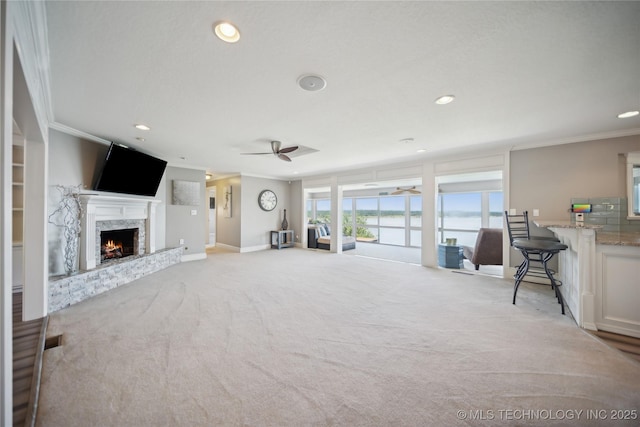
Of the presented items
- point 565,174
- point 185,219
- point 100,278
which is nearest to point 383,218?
point 565,174

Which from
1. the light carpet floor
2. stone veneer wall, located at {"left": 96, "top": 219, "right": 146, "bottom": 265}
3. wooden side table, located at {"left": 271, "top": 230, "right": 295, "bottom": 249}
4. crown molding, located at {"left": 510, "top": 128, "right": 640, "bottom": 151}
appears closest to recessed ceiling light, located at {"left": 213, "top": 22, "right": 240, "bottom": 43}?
the light carpet floor

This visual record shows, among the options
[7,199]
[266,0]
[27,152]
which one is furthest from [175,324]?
[266,0]

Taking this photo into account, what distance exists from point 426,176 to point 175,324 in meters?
5.09

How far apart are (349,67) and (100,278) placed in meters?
4.32

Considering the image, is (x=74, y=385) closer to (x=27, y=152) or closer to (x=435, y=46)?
(x=27, y=152)

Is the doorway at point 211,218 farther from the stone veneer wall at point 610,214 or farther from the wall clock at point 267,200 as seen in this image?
the stone veneer wall at point 610,214

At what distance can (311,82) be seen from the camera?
209cm

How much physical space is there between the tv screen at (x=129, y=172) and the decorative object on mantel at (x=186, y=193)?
0.95m

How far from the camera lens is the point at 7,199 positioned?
79 centimetres

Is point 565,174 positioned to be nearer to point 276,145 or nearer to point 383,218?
point 276,145

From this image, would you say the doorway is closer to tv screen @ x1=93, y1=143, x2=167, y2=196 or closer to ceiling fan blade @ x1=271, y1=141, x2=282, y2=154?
tv screen @ x1=93, y1=143, x2=167, y2=196

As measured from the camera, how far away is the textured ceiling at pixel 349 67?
1410mm

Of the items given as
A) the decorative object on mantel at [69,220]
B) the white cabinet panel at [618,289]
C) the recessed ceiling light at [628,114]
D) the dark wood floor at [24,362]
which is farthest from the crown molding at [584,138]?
the decorative object on mantel at [69,220]

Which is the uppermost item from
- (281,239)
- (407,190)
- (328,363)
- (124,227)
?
(407,190)
